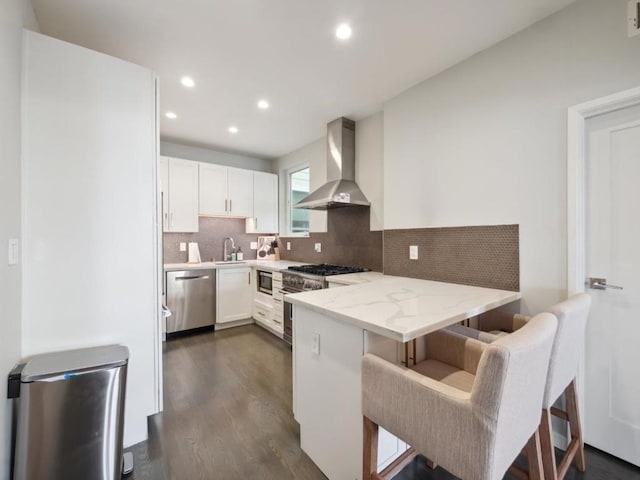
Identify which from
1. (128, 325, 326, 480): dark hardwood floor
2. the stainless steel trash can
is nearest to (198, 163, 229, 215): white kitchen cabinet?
(128, 325, 326, 480): dark hardwood floor

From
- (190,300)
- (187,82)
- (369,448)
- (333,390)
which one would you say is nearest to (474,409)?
(369,448)

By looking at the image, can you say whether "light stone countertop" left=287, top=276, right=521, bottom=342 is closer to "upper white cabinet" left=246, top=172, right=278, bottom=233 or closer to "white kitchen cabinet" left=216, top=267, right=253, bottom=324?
"white kitchen cabinet" left=216, top=267, right=253, bottom=324

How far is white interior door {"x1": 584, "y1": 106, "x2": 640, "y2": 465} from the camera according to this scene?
1479 mm

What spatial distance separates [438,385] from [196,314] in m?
3.32

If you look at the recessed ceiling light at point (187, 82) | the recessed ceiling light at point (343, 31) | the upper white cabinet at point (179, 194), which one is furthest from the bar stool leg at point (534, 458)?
the upper white cabinet at point (179, 194)

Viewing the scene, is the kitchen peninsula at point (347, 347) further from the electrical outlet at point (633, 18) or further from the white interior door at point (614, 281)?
the electrical outlet at point (633, 18)

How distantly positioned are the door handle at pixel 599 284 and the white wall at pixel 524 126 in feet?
0.46

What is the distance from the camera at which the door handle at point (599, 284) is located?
5.06ft

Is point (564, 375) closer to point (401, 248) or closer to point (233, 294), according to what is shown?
point (401, 248)

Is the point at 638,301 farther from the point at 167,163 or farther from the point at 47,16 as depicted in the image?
the point at 167,163

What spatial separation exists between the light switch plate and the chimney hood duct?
2260 mm

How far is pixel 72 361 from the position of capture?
1324 mm

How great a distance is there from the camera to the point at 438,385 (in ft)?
3.15

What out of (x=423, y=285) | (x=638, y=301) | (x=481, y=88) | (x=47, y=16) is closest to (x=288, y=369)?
(x=423, y=285)
